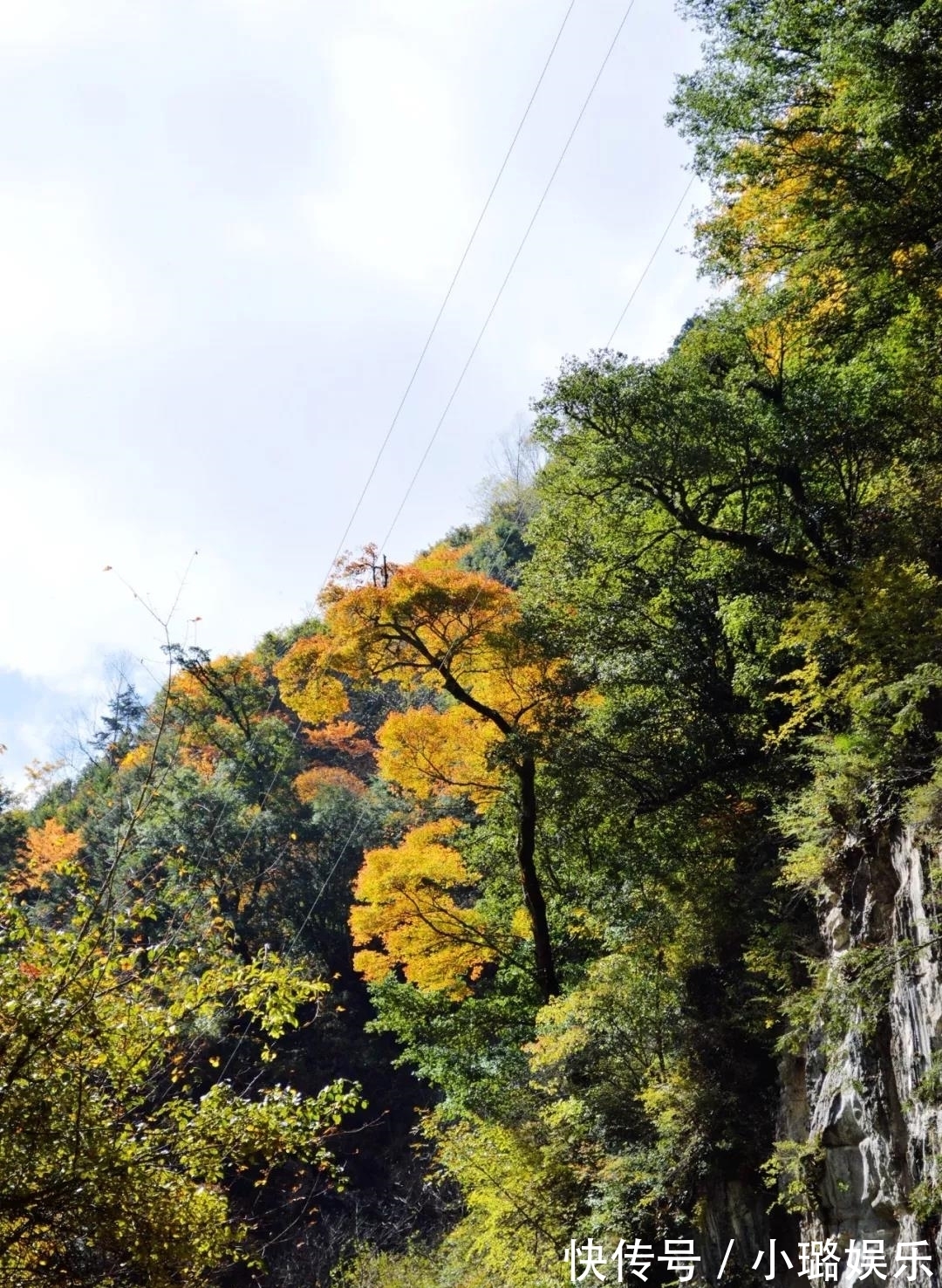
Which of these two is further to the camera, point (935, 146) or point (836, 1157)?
point (935, 146)

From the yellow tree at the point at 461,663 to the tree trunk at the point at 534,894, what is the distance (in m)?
0.02

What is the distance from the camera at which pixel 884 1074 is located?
20.7 ft

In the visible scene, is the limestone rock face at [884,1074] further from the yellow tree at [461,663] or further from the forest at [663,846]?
the yellow tree at [461,663]

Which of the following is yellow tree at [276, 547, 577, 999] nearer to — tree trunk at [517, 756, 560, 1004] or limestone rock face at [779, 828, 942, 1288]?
tree trunk at [517, 756, 560, 1004]

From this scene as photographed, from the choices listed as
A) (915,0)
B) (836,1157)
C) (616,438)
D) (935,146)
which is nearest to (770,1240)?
(836,1157)

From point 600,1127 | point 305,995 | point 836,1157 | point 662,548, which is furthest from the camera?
point 662,548

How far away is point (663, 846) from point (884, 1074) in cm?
484

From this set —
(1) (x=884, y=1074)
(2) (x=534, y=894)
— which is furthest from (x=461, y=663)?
(1) (x=884, y=1074)

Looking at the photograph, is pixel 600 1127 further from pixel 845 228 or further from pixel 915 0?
pixel 915 0

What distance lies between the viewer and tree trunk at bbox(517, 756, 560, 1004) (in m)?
12.5

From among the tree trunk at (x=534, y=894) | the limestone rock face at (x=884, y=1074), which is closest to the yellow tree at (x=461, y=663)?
the tree trunk at (x=534, y=894)

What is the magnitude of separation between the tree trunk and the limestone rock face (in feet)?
17.8

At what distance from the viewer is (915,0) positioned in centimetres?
825

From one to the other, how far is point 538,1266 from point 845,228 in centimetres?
1098
